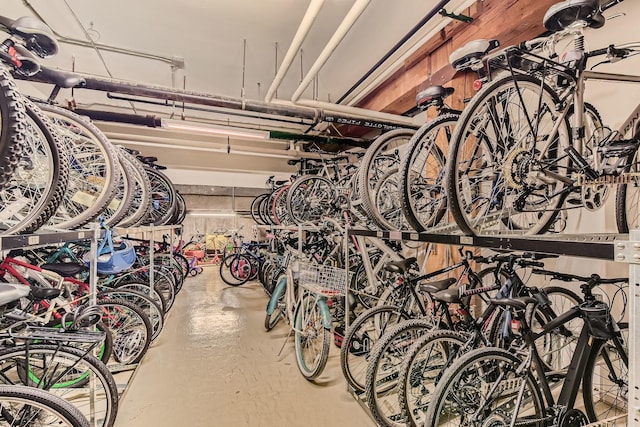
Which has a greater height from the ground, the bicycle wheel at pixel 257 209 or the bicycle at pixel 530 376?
the bicycle wheel at pixel 257 209

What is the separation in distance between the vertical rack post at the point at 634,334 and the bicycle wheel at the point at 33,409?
197 cm

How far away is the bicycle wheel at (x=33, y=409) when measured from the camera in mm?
1184

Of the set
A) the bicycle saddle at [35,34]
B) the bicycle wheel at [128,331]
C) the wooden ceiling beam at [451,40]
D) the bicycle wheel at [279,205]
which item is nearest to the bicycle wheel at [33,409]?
the bicycle wheel at [128,331]

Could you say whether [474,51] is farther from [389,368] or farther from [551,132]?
[389,368]

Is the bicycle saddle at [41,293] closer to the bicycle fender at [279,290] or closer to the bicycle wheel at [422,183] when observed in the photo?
the bicycle fender at [279,290]

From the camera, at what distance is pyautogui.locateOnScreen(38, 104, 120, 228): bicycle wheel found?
2080mm

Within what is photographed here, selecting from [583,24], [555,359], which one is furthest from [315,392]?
[583,24]

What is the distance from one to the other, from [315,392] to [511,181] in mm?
2176

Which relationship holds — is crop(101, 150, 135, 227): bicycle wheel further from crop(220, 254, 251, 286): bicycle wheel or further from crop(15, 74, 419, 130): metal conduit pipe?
crop(220, 254, 251, 286): bicycle wheel

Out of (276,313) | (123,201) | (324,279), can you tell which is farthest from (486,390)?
(123,201)

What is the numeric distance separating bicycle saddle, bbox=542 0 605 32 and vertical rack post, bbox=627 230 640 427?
1.06 m

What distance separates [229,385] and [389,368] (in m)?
1.40

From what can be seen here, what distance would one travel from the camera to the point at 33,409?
1376 millimetres

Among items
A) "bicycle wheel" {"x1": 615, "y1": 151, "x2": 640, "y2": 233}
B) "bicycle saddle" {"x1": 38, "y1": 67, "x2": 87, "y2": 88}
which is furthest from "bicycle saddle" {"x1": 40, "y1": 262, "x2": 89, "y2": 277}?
"bicycle wheel" {"x1": 615, "y1": 151, "x2": 640, "y2": 233}
